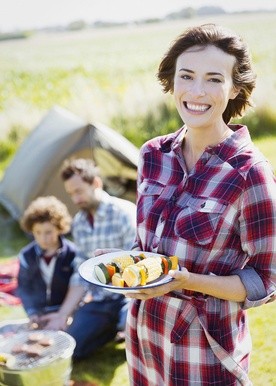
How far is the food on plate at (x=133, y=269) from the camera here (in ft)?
5.60

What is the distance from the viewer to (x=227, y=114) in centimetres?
192

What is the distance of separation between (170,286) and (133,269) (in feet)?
0.41

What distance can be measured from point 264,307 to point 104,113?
19.8ft

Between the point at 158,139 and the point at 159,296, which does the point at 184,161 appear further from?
the point at 159,296

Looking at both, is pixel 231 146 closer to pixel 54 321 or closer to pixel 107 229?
pixel 107 229

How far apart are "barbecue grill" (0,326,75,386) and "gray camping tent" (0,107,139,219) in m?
2.77

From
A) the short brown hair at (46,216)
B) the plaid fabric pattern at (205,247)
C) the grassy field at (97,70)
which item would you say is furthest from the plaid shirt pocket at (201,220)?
the grassy field at (97,70)

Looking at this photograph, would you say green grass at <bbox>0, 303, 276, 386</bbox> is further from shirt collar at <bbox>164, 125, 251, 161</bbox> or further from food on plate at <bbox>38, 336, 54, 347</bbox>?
shirt collar at <bbox>164, 125, 251, 161</bbox>

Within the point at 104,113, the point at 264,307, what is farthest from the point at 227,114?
the point at 104,113

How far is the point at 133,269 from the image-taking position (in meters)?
1.74

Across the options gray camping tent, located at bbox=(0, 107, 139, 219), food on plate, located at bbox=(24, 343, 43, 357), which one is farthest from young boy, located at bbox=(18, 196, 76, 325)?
gray camping tent, located at bbox=(0, 107, 139, 219)

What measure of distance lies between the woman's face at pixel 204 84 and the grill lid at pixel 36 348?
1564 millimetres

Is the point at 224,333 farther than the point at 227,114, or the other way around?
the point at 227,114

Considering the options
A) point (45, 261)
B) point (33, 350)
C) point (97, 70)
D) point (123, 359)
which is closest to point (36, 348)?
point (33, 350)
